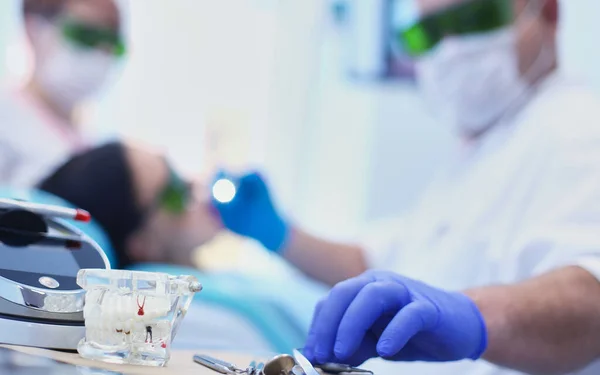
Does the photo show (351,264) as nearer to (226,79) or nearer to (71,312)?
(71,312)

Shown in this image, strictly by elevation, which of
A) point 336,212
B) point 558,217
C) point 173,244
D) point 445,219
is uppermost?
point 558,217

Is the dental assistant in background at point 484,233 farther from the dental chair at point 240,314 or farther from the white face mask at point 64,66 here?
the white face mask at point 64,66

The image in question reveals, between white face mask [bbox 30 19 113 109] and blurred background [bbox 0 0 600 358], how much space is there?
31 centimetres

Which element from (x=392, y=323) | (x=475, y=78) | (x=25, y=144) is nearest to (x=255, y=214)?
(x=475, y=78)

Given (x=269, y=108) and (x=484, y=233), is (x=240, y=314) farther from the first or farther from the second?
(x=269, y=108)

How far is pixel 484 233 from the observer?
1.29 meters

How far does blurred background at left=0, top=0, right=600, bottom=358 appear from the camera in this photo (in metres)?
2.65

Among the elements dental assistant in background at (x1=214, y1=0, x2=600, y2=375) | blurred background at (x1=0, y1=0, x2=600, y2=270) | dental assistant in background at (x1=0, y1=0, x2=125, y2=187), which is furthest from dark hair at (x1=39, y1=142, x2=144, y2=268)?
blurred background at (x1=0, y1=0, x2=600, y2=270)

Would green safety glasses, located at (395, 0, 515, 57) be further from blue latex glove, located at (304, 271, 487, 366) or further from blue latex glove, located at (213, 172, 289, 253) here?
blue latex glove, located at (304, 271, 487, 366)

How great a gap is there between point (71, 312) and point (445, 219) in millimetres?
971

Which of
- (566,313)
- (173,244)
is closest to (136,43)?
(173,244)

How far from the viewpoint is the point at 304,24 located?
3150mm

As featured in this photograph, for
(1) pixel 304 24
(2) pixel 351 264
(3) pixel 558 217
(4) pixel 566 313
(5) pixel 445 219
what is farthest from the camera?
(1) pixel 304 24

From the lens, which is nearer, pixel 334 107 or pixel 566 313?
pixel 566 313
